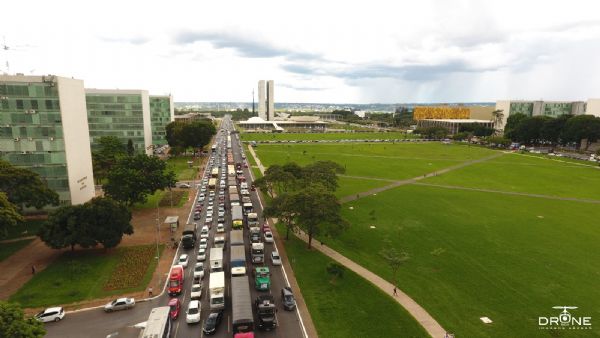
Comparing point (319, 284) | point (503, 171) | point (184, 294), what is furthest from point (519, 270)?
point (503, 171)

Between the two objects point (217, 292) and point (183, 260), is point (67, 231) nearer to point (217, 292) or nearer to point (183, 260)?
point (183, 260)

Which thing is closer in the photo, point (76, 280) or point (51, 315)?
point (51, 315)

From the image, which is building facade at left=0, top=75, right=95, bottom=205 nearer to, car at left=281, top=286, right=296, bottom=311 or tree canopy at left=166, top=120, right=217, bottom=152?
car at left=281, top=286, right=296, bottom=311

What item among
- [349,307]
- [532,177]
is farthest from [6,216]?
[532,177]

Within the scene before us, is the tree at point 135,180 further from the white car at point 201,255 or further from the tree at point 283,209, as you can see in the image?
the tree at point 283,209

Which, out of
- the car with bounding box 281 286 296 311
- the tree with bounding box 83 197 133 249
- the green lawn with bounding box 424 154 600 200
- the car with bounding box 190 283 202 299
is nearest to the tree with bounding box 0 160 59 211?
the tree with bounding box 83 197 133 249

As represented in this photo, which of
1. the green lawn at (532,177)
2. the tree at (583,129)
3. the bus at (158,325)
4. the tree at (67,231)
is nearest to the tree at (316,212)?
the bus at (158,325)

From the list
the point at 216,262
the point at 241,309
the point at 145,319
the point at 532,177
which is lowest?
the point at 145,319

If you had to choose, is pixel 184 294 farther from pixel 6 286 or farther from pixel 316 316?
pixel 6 286
